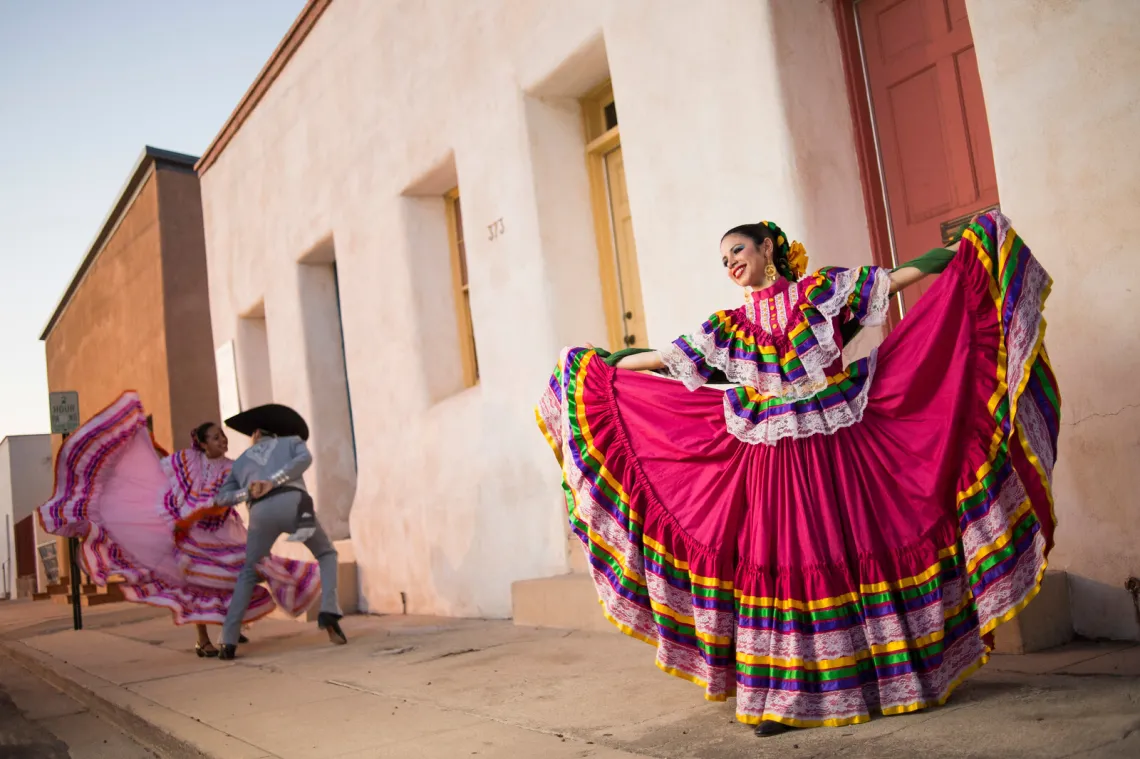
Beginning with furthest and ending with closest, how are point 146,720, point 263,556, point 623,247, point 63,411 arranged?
point 63,411 < point 263,556 < point 623,247 < point 146,720

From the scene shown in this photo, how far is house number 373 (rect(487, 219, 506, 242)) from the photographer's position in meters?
7.83

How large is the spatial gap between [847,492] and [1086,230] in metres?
1.65

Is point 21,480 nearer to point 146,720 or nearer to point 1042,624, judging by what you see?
point 146,720

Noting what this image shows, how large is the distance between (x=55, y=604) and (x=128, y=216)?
7.18m

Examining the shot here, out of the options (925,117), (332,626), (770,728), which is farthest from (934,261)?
(332,626)

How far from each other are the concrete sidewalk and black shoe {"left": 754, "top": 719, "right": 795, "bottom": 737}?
2.4 inches

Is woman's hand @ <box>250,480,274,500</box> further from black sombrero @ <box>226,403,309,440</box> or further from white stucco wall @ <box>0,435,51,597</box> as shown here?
white stucco wall @ <box>0,435,51,597</box>

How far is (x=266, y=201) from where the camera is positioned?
480 inches

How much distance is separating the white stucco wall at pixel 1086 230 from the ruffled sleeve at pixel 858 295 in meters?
1.11

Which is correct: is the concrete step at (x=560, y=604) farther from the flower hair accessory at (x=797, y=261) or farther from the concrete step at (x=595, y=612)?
the flower hair accessory at (x=797, y=261)

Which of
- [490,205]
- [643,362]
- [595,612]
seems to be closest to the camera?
[643,362]

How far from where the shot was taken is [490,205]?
7934 mm

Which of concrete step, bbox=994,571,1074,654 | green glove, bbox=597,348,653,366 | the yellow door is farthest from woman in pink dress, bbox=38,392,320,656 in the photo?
concrete step, bbox=994,571,1074,654

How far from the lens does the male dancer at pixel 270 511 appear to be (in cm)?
748
